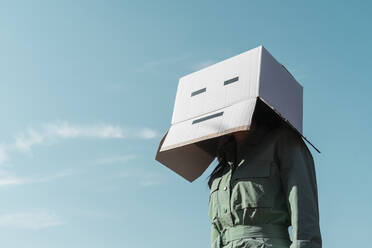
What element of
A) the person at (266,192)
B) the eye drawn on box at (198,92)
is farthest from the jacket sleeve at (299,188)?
the eye drawn on box at (198,92)

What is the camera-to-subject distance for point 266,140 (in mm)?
3248

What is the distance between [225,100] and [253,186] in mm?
588

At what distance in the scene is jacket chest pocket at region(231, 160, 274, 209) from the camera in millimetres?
2959

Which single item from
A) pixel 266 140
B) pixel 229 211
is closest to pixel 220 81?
pixel 266 140

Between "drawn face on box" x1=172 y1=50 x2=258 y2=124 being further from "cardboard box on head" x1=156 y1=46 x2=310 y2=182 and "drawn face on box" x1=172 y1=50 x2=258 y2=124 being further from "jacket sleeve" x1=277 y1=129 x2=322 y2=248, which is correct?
"jacket sleeve" x1=277 y1=129 x2=322 y2=248

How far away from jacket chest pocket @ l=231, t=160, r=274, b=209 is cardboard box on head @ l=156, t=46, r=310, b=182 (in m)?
0.29

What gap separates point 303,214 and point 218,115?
2.64ft

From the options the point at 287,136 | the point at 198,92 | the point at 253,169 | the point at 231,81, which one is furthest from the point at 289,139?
the point at 198,92

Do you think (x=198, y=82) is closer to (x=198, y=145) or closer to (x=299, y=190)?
(x=198, y=145)

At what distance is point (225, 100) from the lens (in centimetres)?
325

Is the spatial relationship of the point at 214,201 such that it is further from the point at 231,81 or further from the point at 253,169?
the point at 231,81

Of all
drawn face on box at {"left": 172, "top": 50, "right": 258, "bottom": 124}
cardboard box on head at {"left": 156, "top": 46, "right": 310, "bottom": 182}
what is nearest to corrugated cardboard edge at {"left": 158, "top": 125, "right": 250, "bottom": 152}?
cardboard box on head at {"left": 156, "top": 46, "right": 310, "bottom": 182}

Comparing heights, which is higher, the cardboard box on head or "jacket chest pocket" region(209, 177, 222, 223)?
the cardboard box on head

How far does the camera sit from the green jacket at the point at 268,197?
113 inches
